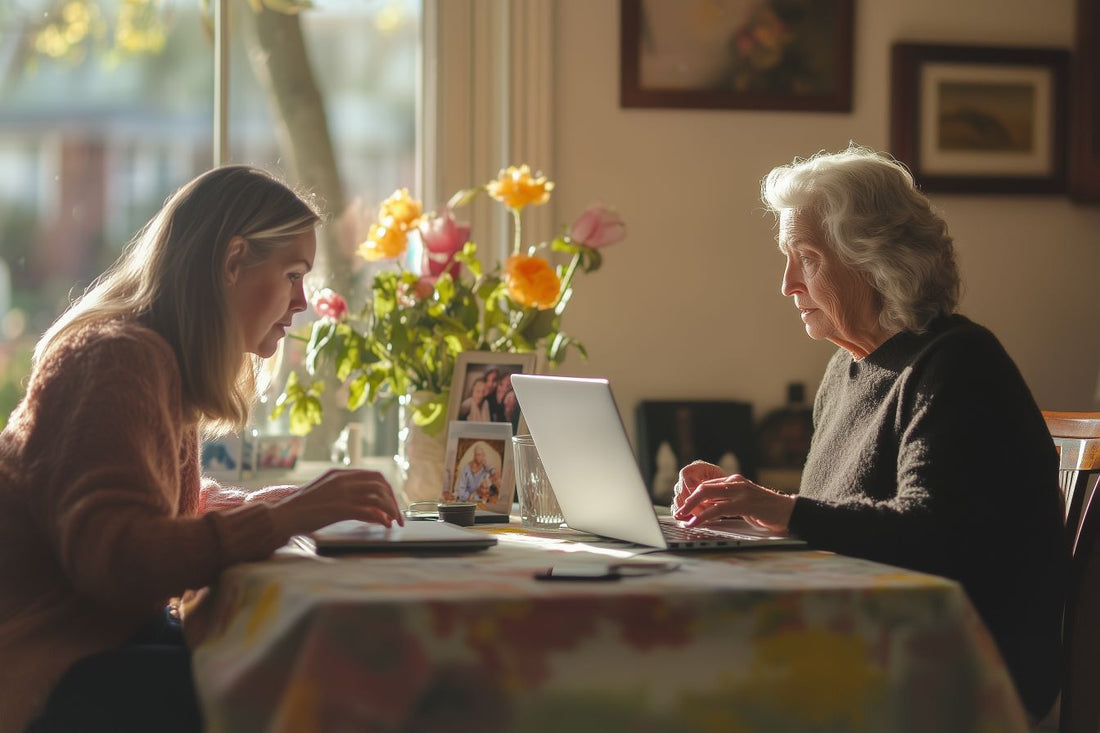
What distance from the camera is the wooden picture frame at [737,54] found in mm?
3006

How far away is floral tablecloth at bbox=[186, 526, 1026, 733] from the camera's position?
0.99 metres

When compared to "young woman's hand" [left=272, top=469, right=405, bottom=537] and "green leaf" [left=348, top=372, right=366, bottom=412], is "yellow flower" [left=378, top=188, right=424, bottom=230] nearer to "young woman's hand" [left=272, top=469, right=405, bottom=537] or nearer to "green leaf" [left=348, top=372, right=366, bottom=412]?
"green leaf" [left=348, top=372, right=366, bottom=412]

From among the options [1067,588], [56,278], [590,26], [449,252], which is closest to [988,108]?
[590,26]

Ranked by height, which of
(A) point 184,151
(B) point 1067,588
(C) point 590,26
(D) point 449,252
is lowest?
(B) point 1067,588

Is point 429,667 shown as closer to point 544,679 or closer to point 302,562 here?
point 544,679

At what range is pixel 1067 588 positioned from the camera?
163cm

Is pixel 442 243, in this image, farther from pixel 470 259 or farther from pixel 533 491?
pixel 533 491

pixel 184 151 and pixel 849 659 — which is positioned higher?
pixel 184 151

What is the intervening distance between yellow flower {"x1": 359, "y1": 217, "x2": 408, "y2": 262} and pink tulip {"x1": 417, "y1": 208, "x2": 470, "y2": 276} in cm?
4

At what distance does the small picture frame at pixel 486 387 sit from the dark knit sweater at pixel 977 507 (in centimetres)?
70

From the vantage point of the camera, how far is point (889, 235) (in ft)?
5.74

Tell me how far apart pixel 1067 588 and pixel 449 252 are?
3.89ft

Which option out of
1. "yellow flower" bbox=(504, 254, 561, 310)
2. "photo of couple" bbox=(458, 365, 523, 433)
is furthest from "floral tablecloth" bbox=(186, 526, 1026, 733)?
"yellow flower" bbox=(504, 254, 561, 310)

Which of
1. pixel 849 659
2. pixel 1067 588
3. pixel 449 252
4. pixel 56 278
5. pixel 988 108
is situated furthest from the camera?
pixel 988 108
